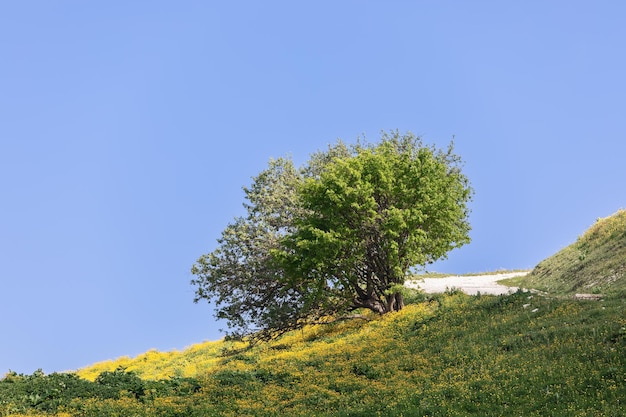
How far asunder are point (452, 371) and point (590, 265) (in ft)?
80.7

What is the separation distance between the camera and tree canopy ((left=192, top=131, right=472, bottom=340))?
3953cm

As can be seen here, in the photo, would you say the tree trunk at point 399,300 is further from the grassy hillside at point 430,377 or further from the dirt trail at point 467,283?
the dirt trail at point 467,283

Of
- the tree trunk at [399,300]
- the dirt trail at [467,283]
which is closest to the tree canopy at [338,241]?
the tree trunk at [399,300]

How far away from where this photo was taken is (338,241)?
38.8 meters

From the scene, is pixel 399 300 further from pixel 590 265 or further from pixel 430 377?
pixel 430 377

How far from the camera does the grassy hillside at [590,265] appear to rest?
3898 centimetres

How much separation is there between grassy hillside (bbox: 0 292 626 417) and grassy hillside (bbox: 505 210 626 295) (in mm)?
8287

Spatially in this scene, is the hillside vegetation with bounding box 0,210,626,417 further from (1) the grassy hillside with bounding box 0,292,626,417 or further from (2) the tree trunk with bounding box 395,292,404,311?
(2) the tree trunk with bounding box 395,292,404,311

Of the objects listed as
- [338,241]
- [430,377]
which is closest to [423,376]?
[430,377]

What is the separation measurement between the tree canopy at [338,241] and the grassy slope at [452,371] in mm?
5805

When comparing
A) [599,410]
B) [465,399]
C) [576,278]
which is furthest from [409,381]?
[576,278]

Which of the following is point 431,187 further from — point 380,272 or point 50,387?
point 50,387

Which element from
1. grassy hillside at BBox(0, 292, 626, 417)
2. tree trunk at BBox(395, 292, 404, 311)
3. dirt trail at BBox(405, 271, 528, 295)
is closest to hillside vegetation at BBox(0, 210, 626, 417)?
grassy hillside at BBox(0, 292, 626, 417)

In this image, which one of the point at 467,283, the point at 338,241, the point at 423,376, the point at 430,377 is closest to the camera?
the point at 430,377
